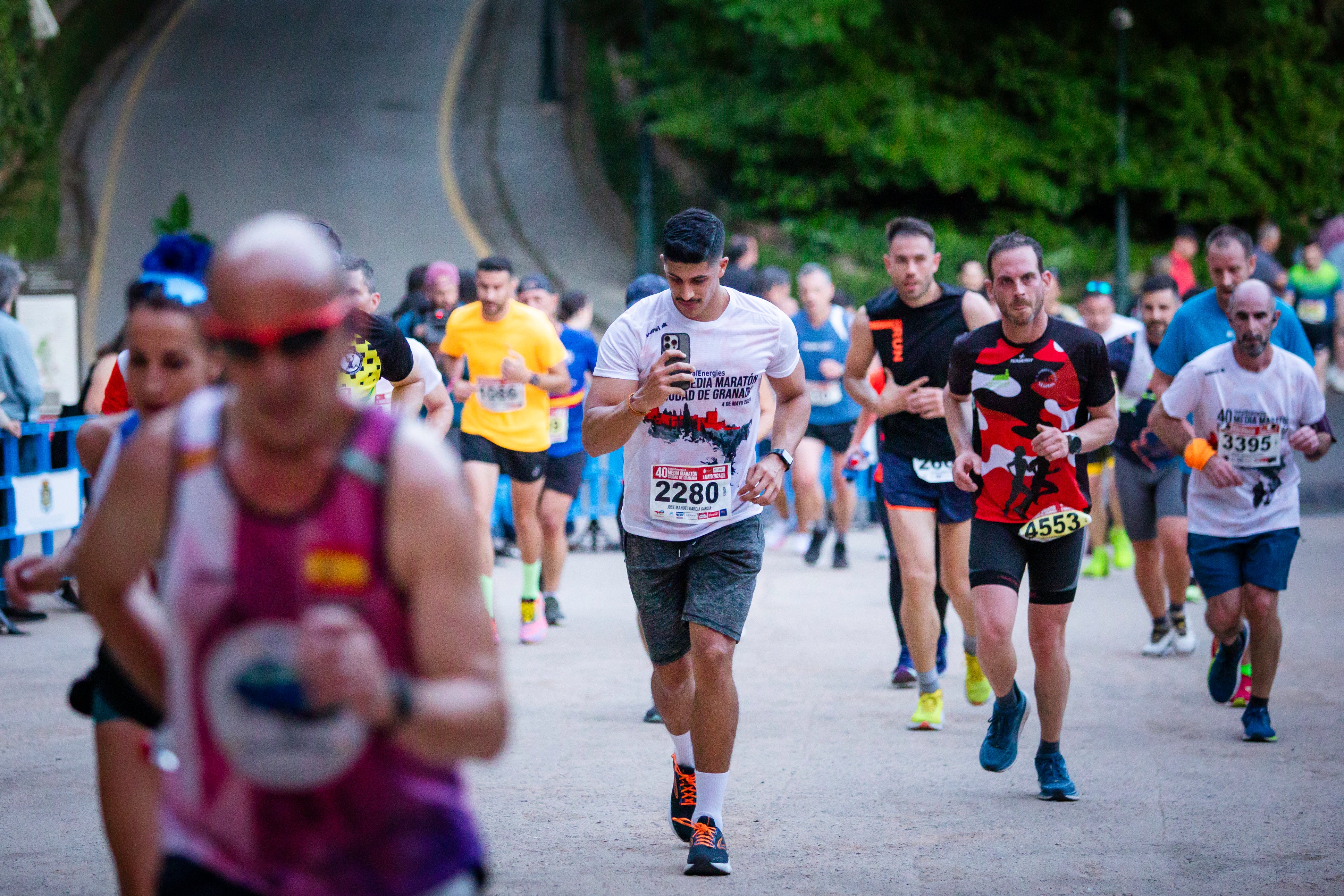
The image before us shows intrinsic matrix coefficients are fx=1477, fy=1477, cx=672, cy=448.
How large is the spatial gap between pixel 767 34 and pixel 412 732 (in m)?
21.0

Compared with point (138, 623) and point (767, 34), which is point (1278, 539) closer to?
point (138, 623)

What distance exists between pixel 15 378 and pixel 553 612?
388cm

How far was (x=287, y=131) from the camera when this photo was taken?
2945 centimetres

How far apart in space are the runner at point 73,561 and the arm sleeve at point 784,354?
238cm

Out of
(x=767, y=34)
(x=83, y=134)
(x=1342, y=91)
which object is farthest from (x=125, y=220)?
(x=1342, y=91)

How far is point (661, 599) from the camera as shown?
5383 mm

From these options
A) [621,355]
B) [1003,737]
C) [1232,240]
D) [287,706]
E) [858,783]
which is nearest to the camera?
[287,706]

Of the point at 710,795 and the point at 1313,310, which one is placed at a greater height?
the point at 1313,310

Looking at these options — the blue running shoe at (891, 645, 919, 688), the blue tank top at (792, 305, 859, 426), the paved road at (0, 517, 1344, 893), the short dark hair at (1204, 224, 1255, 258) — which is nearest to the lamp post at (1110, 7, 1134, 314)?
the blue tank top at (792, 305, 859, 426)

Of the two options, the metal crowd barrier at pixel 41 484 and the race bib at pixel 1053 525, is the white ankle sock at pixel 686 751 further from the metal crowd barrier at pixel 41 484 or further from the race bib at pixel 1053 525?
the metal crowd barrier at pixel 41 484

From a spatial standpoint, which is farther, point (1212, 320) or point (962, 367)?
point (1212, 320)

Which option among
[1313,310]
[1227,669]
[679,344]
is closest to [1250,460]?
[1227,669]

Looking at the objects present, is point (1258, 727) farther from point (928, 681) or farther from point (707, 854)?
point (707, 854)

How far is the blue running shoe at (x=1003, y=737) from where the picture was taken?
19.7ft
